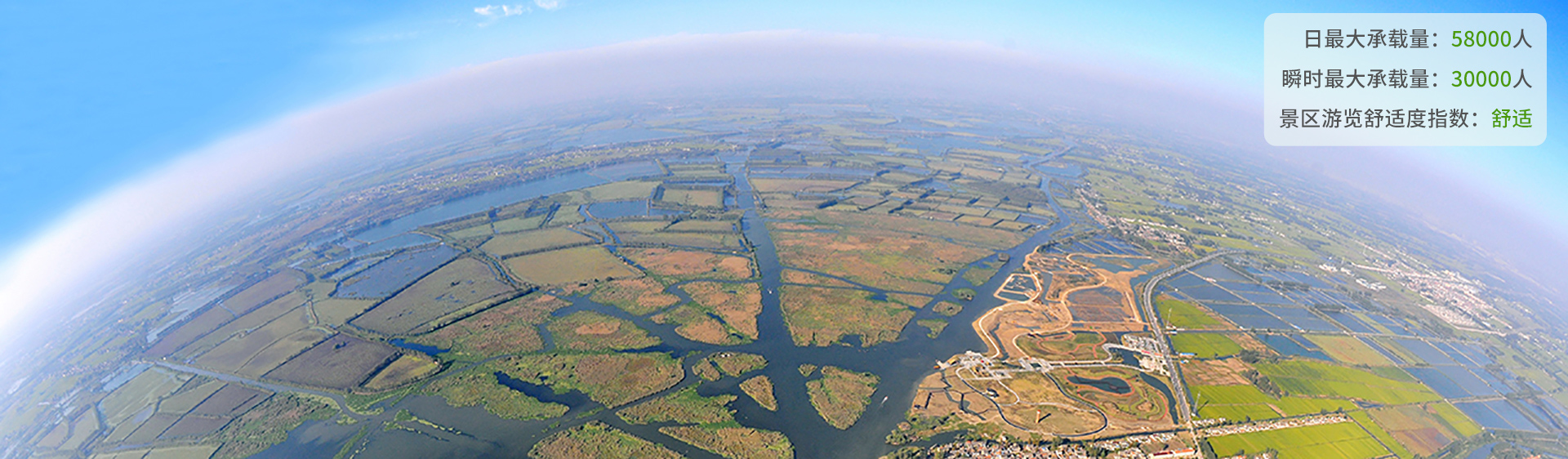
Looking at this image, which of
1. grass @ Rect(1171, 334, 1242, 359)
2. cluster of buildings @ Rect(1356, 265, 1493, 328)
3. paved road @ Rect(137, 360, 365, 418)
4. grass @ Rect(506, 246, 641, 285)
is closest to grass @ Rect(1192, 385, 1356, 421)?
grass @ Rect(1171, 334, 1242, 359)

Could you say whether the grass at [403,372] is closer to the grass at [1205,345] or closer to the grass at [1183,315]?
the grass at [1205,345]

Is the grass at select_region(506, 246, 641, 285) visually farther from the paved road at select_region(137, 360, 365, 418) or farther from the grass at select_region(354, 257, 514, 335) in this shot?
the paved road at select_region(137, 360, 365, 418)

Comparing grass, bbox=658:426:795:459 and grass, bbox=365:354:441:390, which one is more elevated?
grass, bbox=365:354:441:390

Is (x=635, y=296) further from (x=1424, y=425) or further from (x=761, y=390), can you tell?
(x=1424, y=425)

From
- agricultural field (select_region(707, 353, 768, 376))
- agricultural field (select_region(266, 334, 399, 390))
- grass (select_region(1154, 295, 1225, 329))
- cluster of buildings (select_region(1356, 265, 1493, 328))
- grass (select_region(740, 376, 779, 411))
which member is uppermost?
agricultural field (select_region(266, 334, 399, 390))

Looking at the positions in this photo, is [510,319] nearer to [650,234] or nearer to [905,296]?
→ [650,234]

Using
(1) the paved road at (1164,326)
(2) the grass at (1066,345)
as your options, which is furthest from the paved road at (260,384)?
(1) the paved road at (1164,326)

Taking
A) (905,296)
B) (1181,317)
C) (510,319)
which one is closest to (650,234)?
(510,319)
